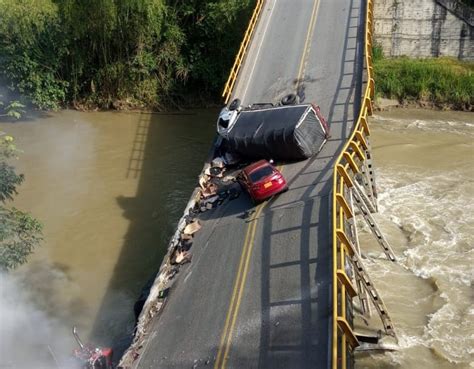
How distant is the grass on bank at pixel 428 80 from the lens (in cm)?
3011

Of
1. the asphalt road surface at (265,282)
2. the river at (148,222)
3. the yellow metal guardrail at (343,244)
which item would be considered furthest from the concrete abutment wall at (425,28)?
the yellow metal guardrail at (343,244)

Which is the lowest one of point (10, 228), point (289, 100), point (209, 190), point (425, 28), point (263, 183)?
point (209, 190)

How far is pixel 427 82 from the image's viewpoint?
30516 mm

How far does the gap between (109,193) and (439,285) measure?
1334 cm

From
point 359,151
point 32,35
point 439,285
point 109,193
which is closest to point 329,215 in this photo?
point 359,151

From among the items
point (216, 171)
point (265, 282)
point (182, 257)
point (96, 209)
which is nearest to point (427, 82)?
point (216, 171)

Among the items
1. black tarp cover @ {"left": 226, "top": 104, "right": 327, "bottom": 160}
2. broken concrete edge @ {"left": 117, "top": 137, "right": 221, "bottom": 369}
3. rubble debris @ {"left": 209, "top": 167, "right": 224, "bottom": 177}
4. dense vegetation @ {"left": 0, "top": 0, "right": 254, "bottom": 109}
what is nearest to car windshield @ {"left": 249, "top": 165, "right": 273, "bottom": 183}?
black tarp cover @ {"left": 226, "top": 104, "right": 327, "bottom": 160}

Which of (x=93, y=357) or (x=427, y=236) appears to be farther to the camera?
(x=427, y=236)

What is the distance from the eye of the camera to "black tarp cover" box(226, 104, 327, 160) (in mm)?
19406

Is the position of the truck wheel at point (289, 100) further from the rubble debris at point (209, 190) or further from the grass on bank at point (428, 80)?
the grass on bank at point (428, 80)

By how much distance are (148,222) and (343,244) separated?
10104 mm

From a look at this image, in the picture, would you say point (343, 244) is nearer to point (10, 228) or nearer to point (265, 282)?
point (265, 282)

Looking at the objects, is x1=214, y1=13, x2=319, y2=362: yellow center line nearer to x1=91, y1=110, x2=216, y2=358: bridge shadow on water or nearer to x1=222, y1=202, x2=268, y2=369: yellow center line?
x1=222, y1=202, x2=268, y2=369: yellow center line

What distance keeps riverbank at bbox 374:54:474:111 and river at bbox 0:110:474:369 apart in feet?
2.91
